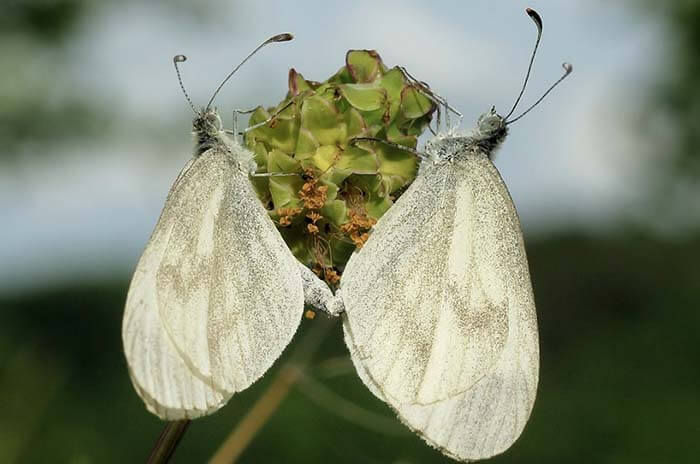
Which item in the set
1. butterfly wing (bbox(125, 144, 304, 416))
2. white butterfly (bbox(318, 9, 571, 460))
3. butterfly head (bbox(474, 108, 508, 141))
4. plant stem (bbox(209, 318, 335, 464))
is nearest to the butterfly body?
butterfly wing (bbox(125, 144, 304, 416))

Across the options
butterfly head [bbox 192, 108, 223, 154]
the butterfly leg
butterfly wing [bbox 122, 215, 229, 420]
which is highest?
butterfly head [bbox 192, 108, 223, 154]

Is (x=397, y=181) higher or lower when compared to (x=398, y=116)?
lower

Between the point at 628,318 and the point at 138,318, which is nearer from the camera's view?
the point at 138,318

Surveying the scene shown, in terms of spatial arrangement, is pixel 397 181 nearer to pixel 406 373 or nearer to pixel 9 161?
pixel 406 373

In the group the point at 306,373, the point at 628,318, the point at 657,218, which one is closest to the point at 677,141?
the point at 657,218

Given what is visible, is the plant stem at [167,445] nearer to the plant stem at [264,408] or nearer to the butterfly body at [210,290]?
the butterfly body at [210,290]

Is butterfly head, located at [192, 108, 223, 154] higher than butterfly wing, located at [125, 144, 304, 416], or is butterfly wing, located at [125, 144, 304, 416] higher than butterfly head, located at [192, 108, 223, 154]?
butterfly head, located at [192, 108, 223, 154]

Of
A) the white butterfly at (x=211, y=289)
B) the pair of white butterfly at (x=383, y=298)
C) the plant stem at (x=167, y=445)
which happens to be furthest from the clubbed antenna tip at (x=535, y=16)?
the plant stem at (x=167, y=445)

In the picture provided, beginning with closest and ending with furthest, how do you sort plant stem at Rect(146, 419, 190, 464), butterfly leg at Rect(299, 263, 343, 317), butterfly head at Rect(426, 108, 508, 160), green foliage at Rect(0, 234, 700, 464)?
plant stem at Rect(146, 419, 190, 464) < butterfly leg at Rect(299, 263, 343, 317) < butterfly head at Rect(426, 108, 508, 160) < green foliage at Rect(0, 234, 700, 464)

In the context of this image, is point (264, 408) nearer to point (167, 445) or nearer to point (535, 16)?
point (167, 445)

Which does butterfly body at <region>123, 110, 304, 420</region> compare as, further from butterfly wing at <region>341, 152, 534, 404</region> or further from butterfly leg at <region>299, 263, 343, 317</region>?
butterfly wing at <region>341, 152, 534, 404</region>
